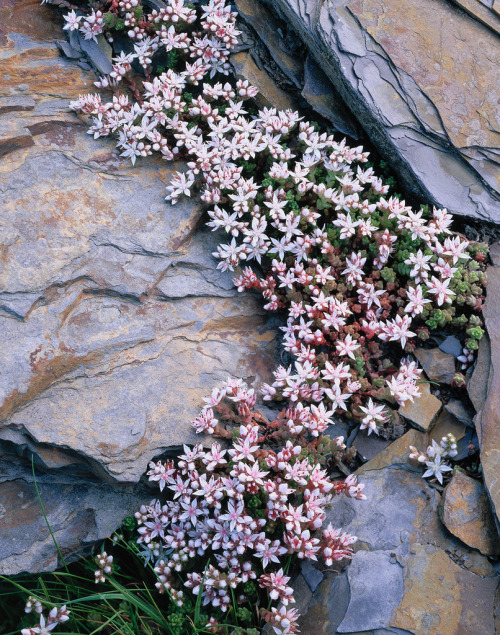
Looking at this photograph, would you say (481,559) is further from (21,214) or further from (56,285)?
(21,214)

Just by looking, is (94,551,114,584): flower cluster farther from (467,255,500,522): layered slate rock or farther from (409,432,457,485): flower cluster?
(467,255,500,522): layered slate rock

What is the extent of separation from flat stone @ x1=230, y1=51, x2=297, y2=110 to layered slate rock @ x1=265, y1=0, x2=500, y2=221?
0.65 meters

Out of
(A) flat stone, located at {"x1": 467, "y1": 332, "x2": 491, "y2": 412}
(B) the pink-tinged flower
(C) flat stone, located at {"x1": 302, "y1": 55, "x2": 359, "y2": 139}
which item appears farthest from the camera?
(C) flat stone, located at {"x1": 302, "y1": 55, "x2": 359, "y2": 139}

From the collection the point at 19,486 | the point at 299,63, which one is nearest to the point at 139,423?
the point at 19,486

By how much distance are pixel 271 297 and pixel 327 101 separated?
7.92ft

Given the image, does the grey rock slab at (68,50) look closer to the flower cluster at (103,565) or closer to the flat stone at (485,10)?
the flat stone at (485,10)

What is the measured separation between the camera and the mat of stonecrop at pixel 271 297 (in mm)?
4840

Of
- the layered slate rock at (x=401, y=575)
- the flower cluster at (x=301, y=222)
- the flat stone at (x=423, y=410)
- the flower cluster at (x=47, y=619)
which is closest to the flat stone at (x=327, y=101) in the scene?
the flower cluster at (x=301, y=222)

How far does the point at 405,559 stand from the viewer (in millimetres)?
4574

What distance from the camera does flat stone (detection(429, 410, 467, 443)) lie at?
5.14 meters

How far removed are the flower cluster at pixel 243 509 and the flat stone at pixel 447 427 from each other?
0.88 m

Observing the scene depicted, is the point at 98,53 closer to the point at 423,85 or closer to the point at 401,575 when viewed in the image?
the point at 423,85

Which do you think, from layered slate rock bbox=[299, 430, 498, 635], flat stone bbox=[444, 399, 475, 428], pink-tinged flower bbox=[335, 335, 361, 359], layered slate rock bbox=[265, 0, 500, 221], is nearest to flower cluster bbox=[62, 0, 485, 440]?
pink-tinged flower bbox=[335, 335, 361, 359]

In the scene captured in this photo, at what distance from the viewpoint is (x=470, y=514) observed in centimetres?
465
